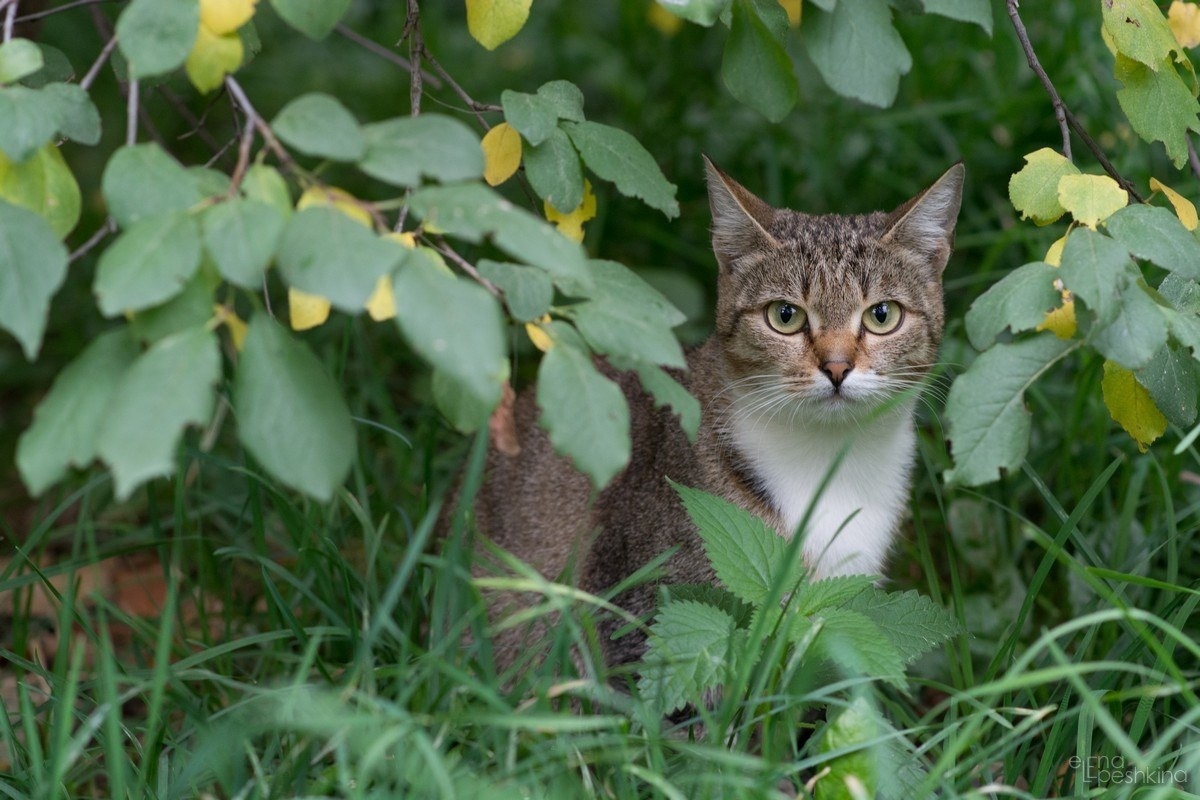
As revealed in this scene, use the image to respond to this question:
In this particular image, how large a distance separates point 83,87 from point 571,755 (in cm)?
145

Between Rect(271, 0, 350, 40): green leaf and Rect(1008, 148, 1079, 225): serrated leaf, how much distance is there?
130 centimetres

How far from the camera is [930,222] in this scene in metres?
3.28

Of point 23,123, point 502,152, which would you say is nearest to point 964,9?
point 502,152

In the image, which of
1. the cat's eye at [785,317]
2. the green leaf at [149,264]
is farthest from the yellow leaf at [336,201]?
the cat's eye at [785,317]

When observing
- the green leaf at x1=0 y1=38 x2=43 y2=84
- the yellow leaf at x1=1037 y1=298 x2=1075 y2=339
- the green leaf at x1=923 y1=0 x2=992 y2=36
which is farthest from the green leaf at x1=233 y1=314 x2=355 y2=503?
the yellow leaf at x1=1037 y1=298 x2=1075 y2=339

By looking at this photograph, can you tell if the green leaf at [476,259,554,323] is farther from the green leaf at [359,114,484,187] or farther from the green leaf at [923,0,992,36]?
the green leaf at [923,0,992,36]

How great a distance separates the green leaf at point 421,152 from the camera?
1794 mm

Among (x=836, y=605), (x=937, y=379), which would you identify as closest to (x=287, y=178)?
(x=836, y=605)

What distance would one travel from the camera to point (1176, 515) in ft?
11.3

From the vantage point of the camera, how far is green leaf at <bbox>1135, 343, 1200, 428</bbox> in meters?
2.48

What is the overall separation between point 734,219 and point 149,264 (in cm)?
193

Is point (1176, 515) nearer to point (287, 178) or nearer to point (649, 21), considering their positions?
point (287, 178)

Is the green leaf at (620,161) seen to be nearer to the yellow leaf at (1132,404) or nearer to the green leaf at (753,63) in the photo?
the green leaf at (753,63)

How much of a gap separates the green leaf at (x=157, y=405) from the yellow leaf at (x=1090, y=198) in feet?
5.13
